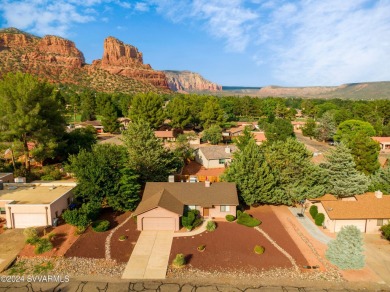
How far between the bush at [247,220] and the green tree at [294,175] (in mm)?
5299

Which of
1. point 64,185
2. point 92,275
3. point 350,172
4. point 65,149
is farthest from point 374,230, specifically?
point 65,149

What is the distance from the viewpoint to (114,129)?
280 ft

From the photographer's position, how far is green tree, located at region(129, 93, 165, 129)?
76375mm

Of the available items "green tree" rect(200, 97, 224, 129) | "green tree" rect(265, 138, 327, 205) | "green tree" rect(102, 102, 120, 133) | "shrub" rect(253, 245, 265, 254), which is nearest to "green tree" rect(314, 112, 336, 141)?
"green tree" rect(200, 97, 224, 129)

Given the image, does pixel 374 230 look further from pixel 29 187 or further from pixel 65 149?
pixel 65 149

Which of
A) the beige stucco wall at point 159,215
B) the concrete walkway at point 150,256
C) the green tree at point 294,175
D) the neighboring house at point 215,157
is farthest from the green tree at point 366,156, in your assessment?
the concrete walkway at point 150,256

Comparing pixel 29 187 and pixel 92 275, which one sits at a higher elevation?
pixel 29 187

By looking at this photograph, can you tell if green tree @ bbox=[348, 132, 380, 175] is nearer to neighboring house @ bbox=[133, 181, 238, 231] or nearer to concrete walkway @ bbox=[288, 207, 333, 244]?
concrete walkway @ bbox=[288, 207, 333, 244]

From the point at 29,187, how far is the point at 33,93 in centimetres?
1367

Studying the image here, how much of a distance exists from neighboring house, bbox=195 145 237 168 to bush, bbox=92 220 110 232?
2782cm

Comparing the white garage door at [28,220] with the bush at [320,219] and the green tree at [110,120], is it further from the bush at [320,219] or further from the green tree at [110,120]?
the green tree at [110,120]

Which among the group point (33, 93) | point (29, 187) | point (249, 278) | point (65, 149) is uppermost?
point (33, 93)

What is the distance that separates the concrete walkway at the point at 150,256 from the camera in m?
21.6

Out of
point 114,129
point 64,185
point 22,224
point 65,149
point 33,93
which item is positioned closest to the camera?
point 22,224
